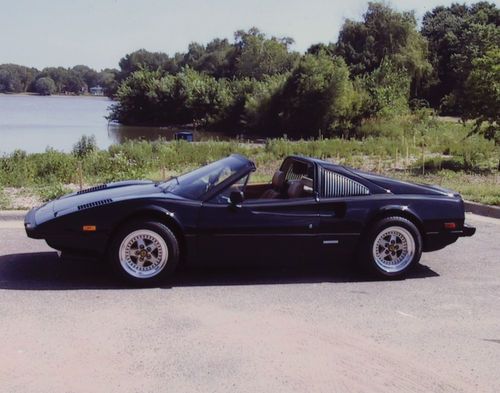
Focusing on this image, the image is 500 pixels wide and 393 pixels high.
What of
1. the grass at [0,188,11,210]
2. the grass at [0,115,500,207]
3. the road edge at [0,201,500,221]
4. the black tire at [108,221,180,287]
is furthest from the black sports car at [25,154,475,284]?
the grass at [0,188,11,210]

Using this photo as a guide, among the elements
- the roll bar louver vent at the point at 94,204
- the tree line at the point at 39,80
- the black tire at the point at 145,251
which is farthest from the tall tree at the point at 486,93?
the tree line at the point at 39,80

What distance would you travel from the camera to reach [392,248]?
6473 millimetres

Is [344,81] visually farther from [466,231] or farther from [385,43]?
[466,231]

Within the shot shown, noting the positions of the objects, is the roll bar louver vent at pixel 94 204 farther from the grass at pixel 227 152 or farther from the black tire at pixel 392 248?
the black tire at pixel 392 248

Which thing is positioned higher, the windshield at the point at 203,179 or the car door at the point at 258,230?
the windshield at the point at 203,179

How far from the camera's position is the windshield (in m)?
6.29

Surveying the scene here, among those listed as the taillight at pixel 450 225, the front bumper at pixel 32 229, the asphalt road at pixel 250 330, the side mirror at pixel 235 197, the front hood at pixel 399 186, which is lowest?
the asphalt road at pixel 250 330

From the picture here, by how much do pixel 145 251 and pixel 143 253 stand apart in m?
0.03

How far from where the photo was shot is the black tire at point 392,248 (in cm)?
638

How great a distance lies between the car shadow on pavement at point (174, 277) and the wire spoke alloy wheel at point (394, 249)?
→ 204mm

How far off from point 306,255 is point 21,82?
188434 mm

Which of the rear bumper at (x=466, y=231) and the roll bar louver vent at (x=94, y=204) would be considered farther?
the rear bumper at (x=466, y=231)

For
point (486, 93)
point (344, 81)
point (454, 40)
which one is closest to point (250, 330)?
point (486, 93)

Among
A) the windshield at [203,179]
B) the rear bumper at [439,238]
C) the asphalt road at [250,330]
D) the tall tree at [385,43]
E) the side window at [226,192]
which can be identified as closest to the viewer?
the asphalt road at [250,330]
